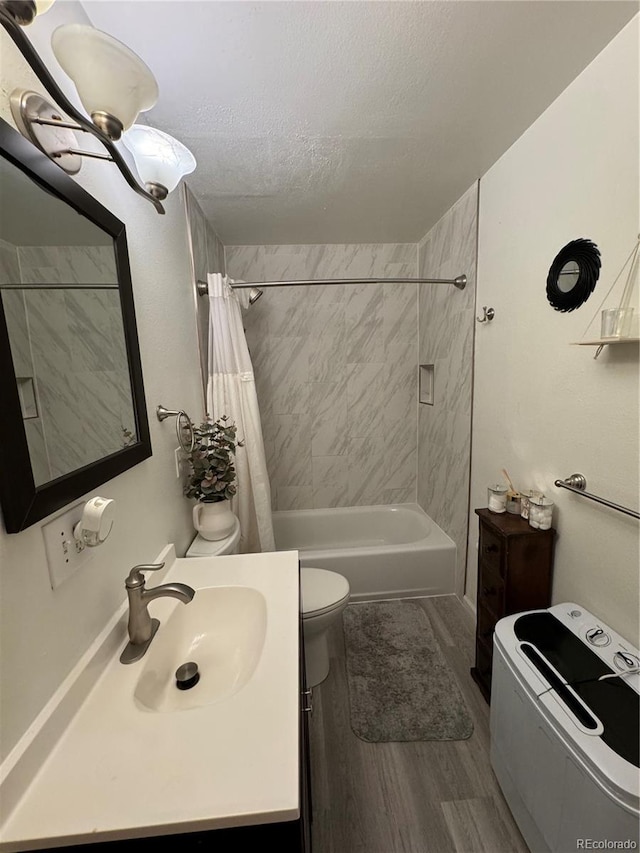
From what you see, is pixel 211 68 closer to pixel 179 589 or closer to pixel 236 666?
pixel 179 589

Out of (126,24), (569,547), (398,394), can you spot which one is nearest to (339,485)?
(398,394)

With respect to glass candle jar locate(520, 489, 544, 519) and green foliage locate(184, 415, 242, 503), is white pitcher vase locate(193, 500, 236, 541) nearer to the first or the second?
green foliage locate(184, 415, 242, 503)

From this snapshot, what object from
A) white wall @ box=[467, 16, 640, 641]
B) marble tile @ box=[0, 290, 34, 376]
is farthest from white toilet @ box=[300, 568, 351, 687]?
marble tile @ box=[0, 290, 34, 376]

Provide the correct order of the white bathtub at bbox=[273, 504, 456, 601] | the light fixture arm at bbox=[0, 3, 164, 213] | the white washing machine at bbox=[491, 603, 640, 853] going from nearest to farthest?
the light fixture arm at bbox=[0, 3, 164, 213] < the white washing machine at bbox=[491, 603, 640, 853] < the white bathtub at bbox=[273, 504, 456, 601]

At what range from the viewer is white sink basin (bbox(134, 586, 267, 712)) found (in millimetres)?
836

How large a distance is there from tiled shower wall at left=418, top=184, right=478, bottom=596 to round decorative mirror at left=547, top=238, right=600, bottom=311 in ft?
2.05

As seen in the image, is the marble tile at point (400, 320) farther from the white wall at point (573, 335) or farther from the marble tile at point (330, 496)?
the marble tile at point (330, 496)

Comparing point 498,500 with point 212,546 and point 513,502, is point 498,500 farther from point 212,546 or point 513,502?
point 212,546

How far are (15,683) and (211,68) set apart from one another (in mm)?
1624

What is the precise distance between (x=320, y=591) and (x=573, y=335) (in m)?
1.47

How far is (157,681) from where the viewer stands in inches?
33.3

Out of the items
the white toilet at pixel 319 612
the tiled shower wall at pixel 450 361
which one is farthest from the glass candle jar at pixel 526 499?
the white toilet at pixel 319 612

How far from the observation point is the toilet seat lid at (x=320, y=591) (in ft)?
4.93

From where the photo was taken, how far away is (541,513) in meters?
1.31
